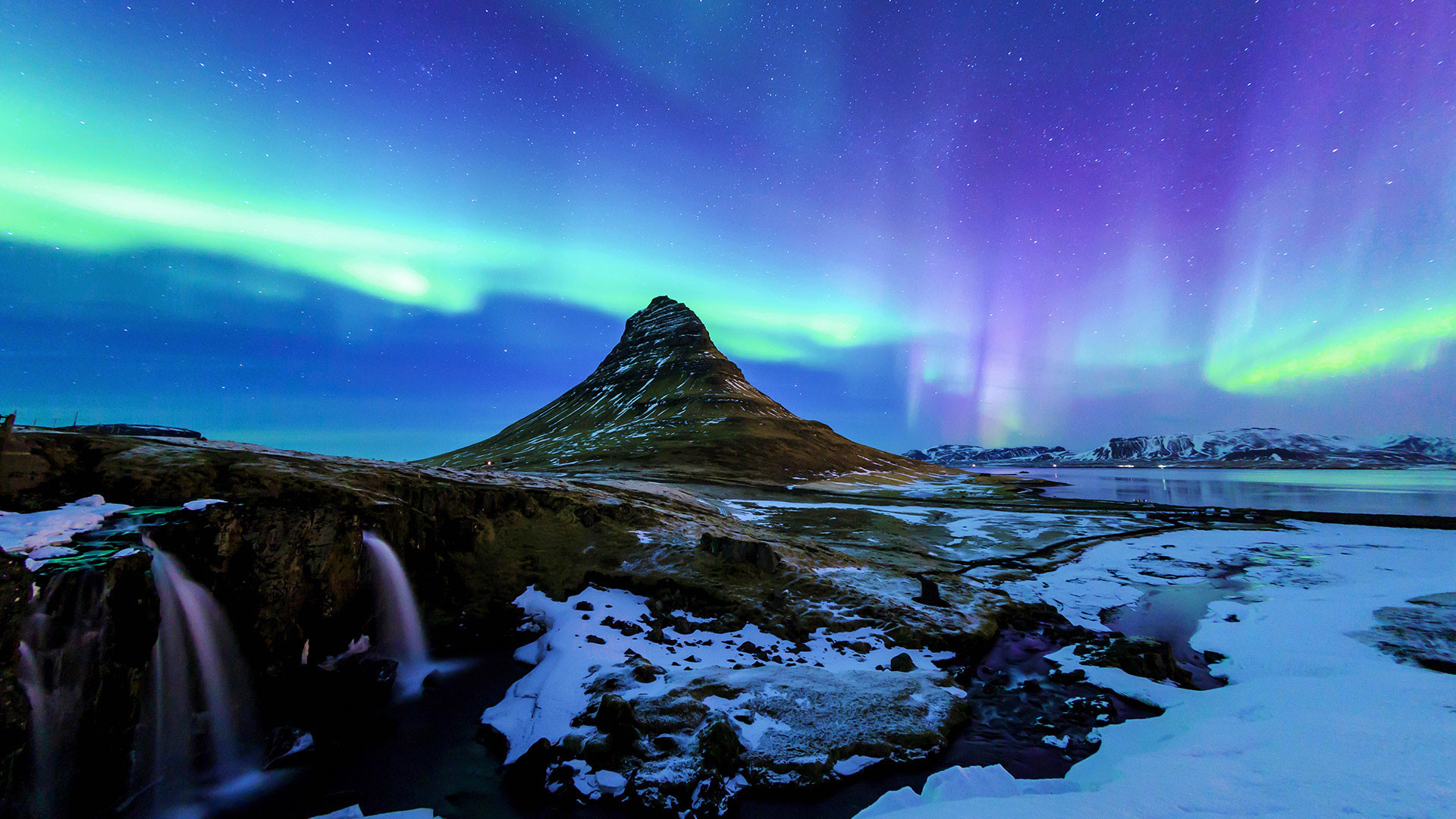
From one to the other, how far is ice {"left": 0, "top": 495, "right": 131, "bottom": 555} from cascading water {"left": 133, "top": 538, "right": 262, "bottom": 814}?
1.44 metres

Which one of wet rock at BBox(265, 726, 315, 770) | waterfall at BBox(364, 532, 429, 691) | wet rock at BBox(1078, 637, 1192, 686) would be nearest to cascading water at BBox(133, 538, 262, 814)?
wet rock at BBox(265, 726, 315, 770)

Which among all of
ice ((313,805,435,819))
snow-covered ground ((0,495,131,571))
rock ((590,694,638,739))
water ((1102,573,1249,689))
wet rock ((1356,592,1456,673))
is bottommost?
ice ((313,805,435,819))

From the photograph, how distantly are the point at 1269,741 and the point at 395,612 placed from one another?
23160 mm

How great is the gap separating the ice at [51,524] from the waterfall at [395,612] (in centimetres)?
604

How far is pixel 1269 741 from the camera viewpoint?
9.58 m

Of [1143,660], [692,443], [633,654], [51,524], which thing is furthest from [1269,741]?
[692,443]

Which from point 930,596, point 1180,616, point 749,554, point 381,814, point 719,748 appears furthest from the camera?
point 749,554

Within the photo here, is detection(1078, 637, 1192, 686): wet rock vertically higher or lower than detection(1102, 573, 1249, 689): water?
higher

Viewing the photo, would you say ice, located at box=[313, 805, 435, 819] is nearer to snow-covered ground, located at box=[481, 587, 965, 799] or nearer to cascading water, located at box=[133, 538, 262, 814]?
snow-covered ground, located at box=[481, 587, 965, 799]

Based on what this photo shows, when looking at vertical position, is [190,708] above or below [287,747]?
above

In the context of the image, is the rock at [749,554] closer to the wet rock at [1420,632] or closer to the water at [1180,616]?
the water at [1180,616]

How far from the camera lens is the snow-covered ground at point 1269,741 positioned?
7.68m

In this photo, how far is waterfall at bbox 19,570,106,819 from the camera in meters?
8.63

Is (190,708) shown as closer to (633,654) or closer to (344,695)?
(344,695)
